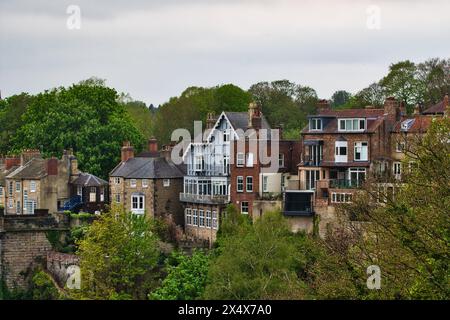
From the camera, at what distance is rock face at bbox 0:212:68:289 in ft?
205

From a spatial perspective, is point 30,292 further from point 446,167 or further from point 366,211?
point 446,167

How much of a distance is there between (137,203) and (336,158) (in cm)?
1343

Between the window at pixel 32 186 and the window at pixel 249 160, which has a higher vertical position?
the window at pixel 249 160

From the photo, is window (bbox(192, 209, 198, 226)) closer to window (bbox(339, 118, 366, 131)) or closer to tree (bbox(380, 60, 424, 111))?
window (bbox(339, 118, 366, 131))

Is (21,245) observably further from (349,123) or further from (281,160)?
(349,123)

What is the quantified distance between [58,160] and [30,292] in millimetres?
15474

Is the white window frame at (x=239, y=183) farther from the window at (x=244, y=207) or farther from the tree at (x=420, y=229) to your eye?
the tree at (x=420, y=229)

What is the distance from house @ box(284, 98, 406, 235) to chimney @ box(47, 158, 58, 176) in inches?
686

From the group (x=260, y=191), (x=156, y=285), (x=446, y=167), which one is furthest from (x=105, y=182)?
(x=446, y=167)

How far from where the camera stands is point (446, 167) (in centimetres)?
3022

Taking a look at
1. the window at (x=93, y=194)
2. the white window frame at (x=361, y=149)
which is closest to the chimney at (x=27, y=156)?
the window at (x=93, y=194)

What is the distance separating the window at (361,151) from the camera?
201 ft

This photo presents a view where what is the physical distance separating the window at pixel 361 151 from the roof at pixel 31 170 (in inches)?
855

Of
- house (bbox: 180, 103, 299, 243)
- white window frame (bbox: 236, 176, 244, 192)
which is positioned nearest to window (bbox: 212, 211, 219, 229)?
house (bbox: 180, 103, 299, 243)
